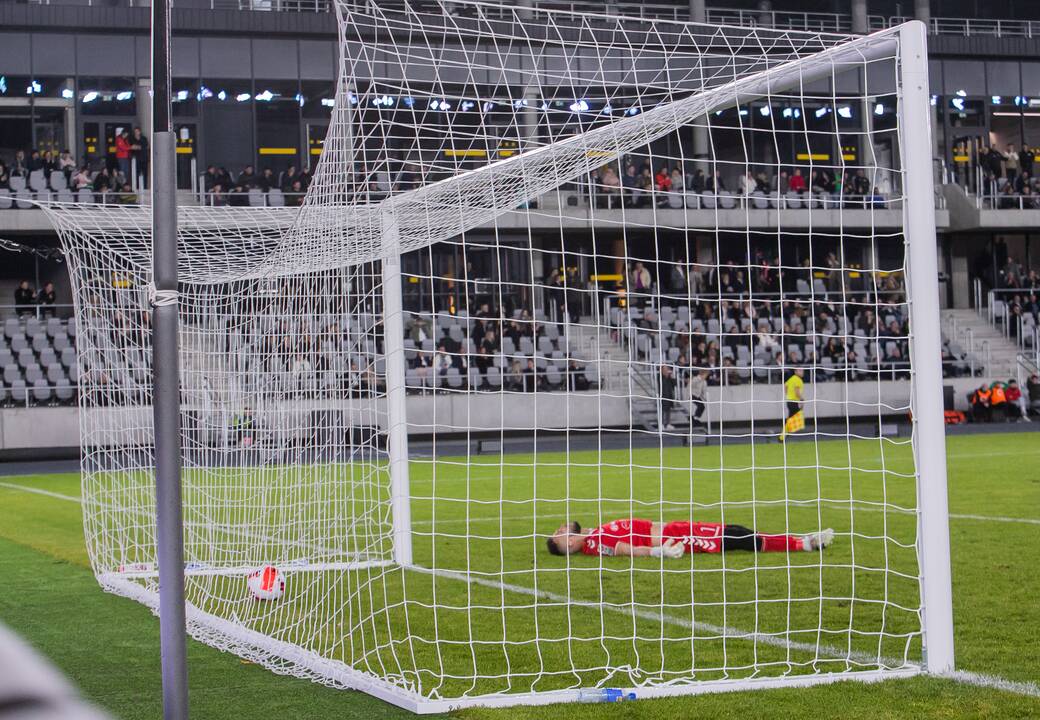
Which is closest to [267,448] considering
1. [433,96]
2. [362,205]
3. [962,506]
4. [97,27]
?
[362,205]

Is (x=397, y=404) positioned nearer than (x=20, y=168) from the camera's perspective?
Yes

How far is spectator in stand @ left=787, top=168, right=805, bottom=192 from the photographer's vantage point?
36.1 meters

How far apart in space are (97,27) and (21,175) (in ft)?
16.2

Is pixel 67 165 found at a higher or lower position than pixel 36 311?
higher

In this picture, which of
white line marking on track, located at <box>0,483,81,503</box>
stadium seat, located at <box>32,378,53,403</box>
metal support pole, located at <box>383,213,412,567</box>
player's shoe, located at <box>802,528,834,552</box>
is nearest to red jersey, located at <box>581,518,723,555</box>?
player's shoe, located at <box>802,528,834,552</box>

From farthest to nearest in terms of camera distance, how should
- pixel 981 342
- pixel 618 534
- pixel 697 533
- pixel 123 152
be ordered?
1. pixel 981 342
2. pixel 123 152
3. pixel 697 533
4. pixel 618 534

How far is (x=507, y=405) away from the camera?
94.4ft

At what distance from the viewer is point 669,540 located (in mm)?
9352

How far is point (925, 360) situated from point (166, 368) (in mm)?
3592

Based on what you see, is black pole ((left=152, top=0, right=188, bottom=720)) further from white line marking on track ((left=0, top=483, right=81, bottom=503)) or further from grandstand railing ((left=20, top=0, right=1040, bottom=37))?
grandstand railing ((left=20, top=0, right=1040, bottom=37))

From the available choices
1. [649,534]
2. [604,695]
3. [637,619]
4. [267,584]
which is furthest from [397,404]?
[604,695]

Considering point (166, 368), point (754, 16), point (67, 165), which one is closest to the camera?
point (166, 368)

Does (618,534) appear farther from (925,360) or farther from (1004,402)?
(1004,402)

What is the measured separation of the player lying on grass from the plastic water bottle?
12.8 feet
